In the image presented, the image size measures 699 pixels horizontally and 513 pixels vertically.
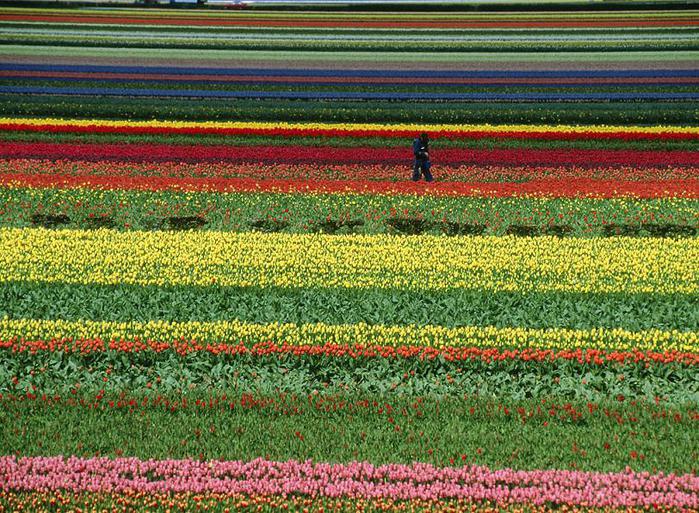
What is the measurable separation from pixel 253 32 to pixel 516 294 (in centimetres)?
4844

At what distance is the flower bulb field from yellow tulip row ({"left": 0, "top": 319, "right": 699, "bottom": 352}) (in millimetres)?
49

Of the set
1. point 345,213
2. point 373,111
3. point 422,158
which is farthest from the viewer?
point 373,111

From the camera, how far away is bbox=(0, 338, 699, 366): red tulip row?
10.6 m

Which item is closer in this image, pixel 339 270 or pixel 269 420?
pixel 269 420

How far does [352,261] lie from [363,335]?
402cm

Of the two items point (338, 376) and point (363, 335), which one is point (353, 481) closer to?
point (338, 376)

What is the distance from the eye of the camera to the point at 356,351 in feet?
35.5

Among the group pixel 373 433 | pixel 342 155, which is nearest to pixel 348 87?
pixel 342 155

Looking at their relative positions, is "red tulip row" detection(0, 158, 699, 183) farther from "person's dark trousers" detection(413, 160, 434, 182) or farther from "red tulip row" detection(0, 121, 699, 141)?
"red tulip row" detection(0, 121, 699, 141)

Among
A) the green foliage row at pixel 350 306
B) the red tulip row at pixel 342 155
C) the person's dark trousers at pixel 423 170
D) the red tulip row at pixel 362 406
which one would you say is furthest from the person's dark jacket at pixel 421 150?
the red tulip row at pixel 362 406

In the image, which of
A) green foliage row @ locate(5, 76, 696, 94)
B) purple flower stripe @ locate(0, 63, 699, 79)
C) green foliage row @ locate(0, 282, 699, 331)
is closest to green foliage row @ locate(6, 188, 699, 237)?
green foliage row @ locate(0, 282, 699, 331)

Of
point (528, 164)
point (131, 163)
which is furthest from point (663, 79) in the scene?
point (131, 163)

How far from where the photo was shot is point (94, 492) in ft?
24.7

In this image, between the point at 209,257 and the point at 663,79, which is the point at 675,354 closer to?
the point at 209,257
